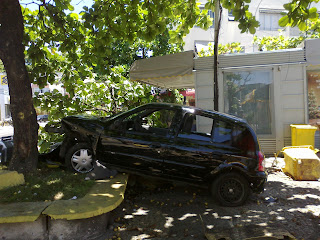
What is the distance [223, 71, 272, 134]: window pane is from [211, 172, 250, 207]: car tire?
4620mm

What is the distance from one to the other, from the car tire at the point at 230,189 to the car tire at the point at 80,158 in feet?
7.73

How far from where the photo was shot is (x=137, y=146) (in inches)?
190

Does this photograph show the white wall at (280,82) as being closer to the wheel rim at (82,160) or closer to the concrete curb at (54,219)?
the wheel rim at (82,160)

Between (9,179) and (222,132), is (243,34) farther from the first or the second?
(9,179)

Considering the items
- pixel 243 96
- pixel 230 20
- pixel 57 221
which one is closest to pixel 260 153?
pixel 57 221

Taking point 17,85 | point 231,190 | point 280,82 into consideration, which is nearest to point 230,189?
point 231,190

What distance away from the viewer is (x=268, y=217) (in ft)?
13.8

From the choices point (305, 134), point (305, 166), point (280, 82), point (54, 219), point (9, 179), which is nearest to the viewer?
point (54, 219)

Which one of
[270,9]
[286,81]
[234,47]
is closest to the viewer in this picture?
[286,81]

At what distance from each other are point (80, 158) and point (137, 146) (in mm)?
1221

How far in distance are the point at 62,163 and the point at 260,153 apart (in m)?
3.96

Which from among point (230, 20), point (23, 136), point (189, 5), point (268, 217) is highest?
point (230, 20)

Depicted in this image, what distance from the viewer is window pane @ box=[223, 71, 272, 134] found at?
8.75 meters

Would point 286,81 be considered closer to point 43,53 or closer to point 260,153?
point 260,153
